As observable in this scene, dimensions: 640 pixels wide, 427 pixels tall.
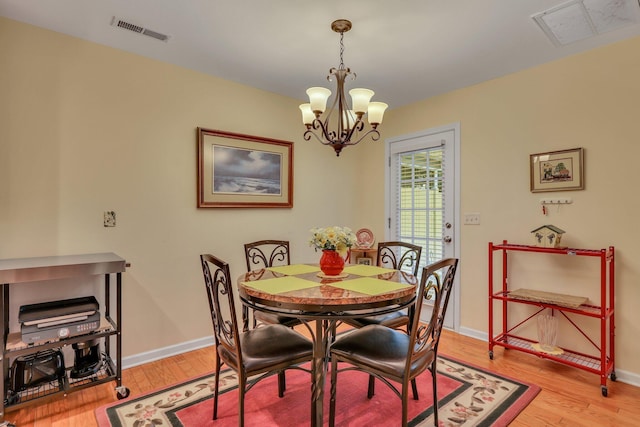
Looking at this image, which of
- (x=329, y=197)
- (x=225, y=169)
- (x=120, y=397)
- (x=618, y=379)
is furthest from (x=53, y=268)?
(x=618, y=379)

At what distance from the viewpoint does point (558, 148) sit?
2.79m

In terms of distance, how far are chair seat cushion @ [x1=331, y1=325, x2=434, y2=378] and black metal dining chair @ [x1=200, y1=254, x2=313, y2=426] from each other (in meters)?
0.21

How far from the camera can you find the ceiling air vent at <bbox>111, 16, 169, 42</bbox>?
88.1 inches

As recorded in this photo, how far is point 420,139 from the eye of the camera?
3.75 metres

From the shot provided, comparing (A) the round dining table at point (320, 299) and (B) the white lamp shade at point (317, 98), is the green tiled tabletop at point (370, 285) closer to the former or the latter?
(A) the round dining table at point (320, 299)

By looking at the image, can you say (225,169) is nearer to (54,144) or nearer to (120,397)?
(54,144)

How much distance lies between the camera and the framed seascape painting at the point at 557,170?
267 cm

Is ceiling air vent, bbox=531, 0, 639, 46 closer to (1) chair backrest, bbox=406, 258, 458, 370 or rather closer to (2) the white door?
(2) the white door

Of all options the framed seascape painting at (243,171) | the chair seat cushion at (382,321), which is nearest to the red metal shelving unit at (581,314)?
the chair seat cushion at (382,321)

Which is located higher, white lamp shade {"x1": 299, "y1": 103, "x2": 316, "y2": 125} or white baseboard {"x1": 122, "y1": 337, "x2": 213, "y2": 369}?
white lamp shade {"x1": 299, "y1": 103, "x2": 316, "y2": 125}

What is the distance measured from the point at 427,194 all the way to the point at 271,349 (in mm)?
2499

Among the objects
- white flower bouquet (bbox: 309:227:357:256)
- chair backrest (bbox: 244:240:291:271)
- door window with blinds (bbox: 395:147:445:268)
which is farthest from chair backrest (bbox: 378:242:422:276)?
chair backrest (bbox: 244:240:291:271)

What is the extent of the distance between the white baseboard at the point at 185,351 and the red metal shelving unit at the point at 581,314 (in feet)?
0.26

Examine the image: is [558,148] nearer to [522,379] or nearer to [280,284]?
[522,379]
